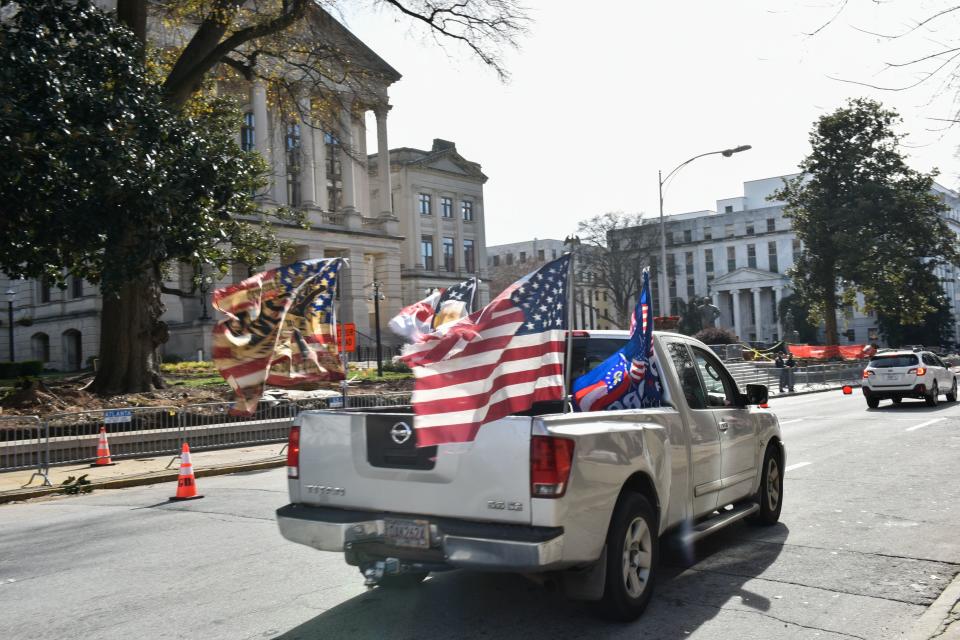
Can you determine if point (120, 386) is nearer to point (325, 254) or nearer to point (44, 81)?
point (44, 81)

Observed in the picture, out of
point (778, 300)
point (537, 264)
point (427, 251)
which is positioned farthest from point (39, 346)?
point (778, 300)

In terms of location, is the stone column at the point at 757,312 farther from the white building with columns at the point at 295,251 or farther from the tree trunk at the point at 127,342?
the tree trunk at the point at 127,342

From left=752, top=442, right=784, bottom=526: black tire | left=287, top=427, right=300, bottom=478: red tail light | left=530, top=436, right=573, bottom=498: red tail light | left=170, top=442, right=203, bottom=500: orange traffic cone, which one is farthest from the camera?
left=170, top=442, right=203, bottom=500: orange traffic cone

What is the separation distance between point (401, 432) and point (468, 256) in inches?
2894

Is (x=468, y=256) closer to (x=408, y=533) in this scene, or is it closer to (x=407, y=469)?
(x=407, y=469)

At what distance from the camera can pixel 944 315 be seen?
87.9m

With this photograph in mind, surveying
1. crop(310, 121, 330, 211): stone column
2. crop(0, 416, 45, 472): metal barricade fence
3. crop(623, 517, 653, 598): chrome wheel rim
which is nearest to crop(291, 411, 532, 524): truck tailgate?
crop(623, 517, 653, 598): chrome wheel rim

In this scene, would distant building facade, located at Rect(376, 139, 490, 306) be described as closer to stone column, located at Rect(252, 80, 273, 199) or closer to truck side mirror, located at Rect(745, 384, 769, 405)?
stone column, located at Rect(252, 80, 273, 199)

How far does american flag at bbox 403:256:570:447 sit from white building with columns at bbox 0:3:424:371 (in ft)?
106

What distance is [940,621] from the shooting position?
16.2 ft

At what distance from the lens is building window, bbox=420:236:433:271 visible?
7350cm

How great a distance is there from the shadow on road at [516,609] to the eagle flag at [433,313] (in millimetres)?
1818

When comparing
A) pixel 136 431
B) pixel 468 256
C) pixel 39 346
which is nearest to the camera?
pixel 136 431

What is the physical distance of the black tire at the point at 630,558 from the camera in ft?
16.0
